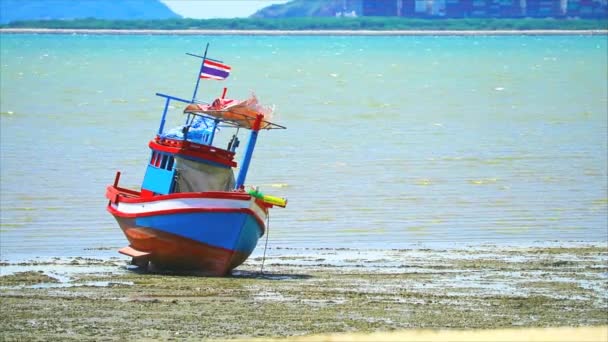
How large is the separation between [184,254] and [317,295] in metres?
3.62

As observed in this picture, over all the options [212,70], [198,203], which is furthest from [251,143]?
[212,70]

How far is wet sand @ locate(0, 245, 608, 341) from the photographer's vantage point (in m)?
16.5

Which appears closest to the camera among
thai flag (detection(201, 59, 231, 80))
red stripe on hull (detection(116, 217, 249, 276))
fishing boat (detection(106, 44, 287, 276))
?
fishing boat (detection(106, 44, 287, 276))

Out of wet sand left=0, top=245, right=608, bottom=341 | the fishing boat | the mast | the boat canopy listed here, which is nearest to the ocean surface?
the fishing boat

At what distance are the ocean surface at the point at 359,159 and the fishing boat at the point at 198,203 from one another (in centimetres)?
189

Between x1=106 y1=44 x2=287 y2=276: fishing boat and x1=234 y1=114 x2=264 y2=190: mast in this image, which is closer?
x1=106 y1=44 x2=287 y2=276: fishing boat

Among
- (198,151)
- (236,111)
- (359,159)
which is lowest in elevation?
(359,159)

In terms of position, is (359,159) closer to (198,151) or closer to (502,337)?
(198,151)

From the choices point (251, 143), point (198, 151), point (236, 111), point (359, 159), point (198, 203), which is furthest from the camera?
point (359, 159)

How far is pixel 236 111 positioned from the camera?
73.7 feet

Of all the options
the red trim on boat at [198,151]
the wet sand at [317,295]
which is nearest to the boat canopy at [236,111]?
the red trim on boat at [198,151]

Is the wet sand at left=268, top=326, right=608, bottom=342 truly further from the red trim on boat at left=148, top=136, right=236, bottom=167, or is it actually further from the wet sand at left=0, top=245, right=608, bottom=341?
the red trim on boat at left=148, top=136, right=236, bottom=167

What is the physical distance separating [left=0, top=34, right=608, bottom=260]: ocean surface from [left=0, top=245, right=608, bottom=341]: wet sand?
217 cm

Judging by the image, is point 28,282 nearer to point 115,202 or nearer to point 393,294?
point 115,202
